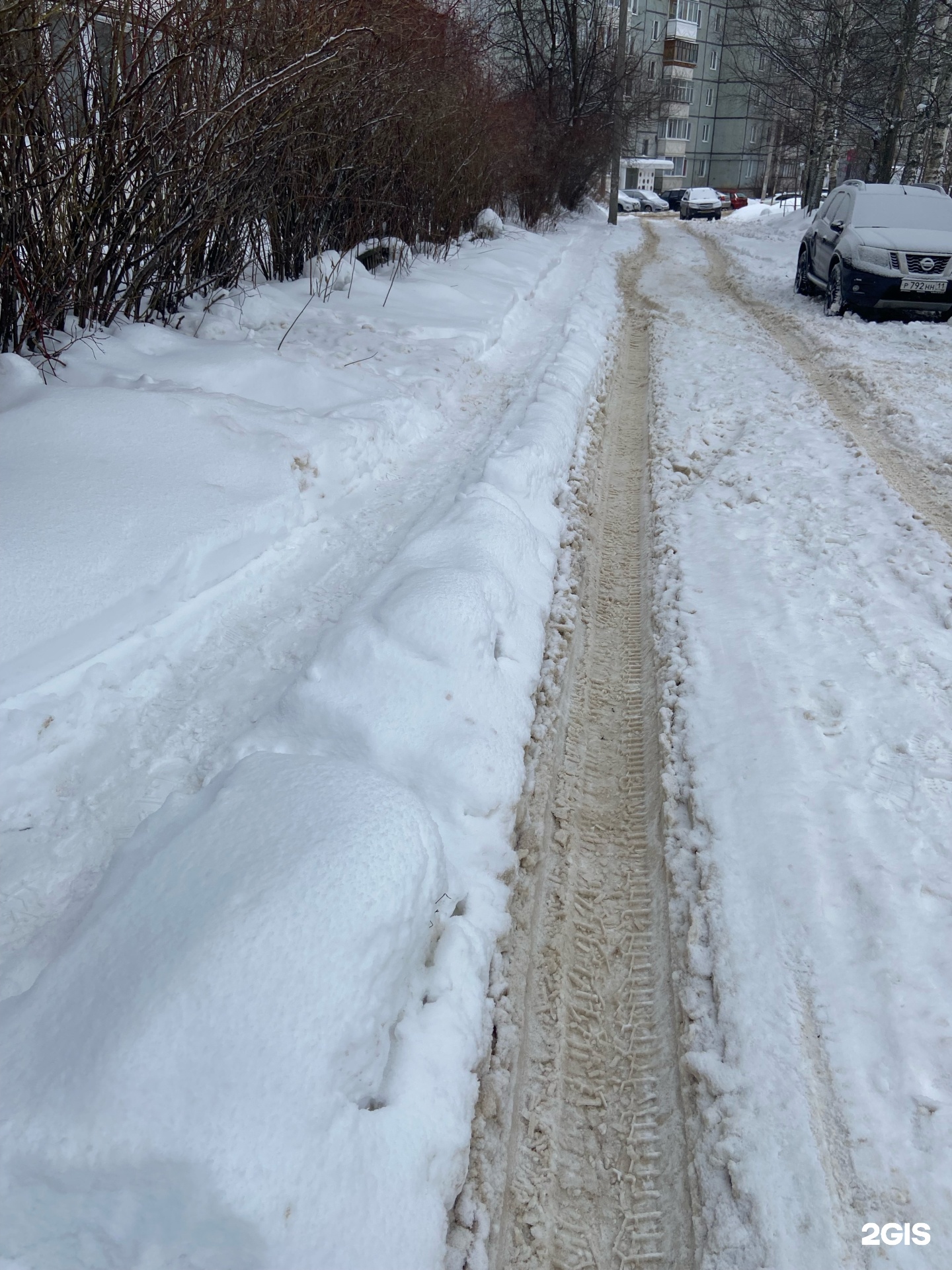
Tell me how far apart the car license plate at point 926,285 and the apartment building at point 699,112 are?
1798 inches

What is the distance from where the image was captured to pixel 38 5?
3.72 metres

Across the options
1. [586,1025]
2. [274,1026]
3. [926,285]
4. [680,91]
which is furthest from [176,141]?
[680,91]

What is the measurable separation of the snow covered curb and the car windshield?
1132 cm

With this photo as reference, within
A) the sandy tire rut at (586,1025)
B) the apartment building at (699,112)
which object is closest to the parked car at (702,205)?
the apartment building at (699,112)

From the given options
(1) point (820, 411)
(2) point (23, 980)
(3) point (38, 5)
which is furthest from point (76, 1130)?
(1) point (820, 411)

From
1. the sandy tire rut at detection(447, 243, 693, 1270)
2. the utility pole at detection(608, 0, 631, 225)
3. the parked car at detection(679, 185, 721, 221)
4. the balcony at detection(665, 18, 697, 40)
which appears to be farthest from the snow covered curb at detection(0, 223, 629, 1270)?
the balcony at detection(665, 18, 697, 40)

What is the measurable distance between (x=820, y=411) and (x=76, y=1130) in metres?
6.89

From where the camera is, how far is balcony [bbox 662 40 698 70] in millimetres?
51719

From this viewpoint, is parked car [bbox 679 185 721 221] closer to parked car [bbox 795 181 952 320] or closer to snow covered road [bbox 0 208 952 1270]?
parked car [bbox 795 181 952 320]

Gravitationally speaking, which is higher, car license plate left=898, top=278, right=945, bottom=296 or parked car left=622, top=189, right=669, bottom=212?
parked car left=622, top=189, right=669, bottom=212

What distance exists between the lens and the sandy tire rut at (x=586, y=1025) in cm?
191

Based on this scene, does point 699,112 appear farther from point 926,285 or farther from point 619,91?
point 926,285

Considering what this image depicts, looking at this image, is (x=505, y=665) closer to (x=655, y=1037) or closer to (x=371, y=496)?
(x=655, y=1037)

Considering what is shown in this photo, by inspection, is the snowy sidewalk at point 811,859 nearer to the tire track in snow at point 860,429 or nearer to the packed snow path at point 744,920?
the packed snow path at point 744,920
